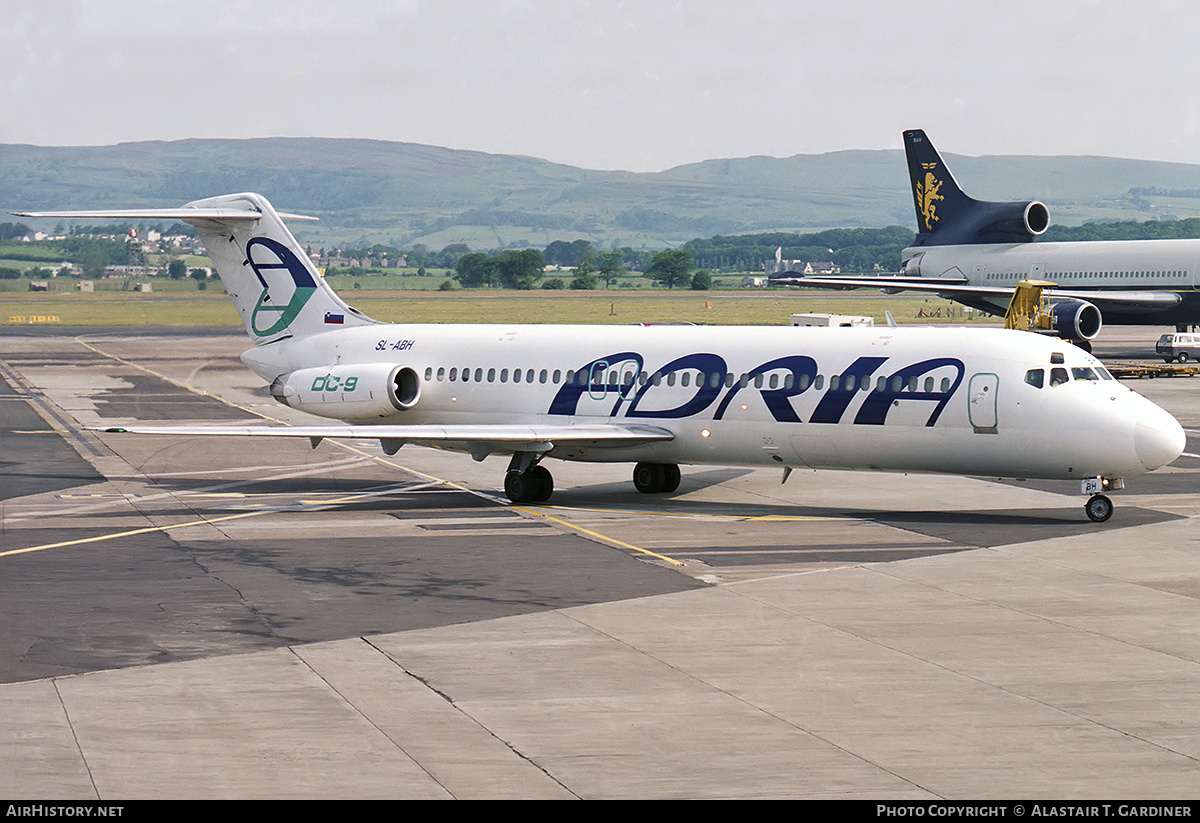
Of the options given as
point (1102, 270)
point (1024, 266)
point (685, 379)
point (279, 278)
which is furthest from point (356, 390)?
point (1024, 266)

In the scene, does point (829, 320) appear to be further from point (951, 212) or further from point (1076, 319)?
point (951, 212)

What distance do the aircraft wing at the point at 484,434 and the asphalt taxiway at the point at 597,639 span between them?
129cm

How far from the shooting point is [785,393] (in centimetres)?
2778

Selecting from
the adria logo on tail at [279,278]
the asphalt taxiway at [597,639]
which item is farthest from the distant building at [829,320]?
the adria logo on tail at [279,278]

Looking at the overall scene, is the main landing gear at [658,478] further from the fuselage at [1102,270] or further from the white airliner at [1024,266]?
the fuselage at [1102,270]

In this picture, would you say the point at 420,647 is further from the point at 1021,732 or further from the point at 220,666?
the point at 1021,732

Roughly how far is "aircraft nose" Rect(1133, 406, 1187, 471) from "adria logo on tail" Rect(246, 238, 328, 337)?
18310 millimetres

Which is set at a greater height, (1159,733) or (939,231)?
(939,231)

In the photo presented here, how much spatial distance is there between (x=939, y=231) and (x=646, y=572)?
2452 inches

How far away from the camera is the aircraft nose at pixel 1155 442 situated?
2538 cm

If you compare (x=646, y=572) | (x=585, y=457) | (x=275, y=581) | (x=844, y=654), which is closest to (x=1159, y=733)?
(x=844, y=654)

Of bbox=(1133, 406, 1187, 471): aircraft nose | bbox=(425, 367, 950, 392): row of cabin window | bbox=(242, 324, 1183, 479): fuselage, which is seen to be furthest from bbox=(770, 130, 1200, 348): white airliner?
bbox=(1133, 406, 1187, 471): aircraft nose

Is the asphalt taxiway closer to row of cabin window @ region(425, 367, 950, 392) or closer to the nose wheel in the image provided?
the nose wheel

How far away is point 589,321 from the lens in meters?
107
